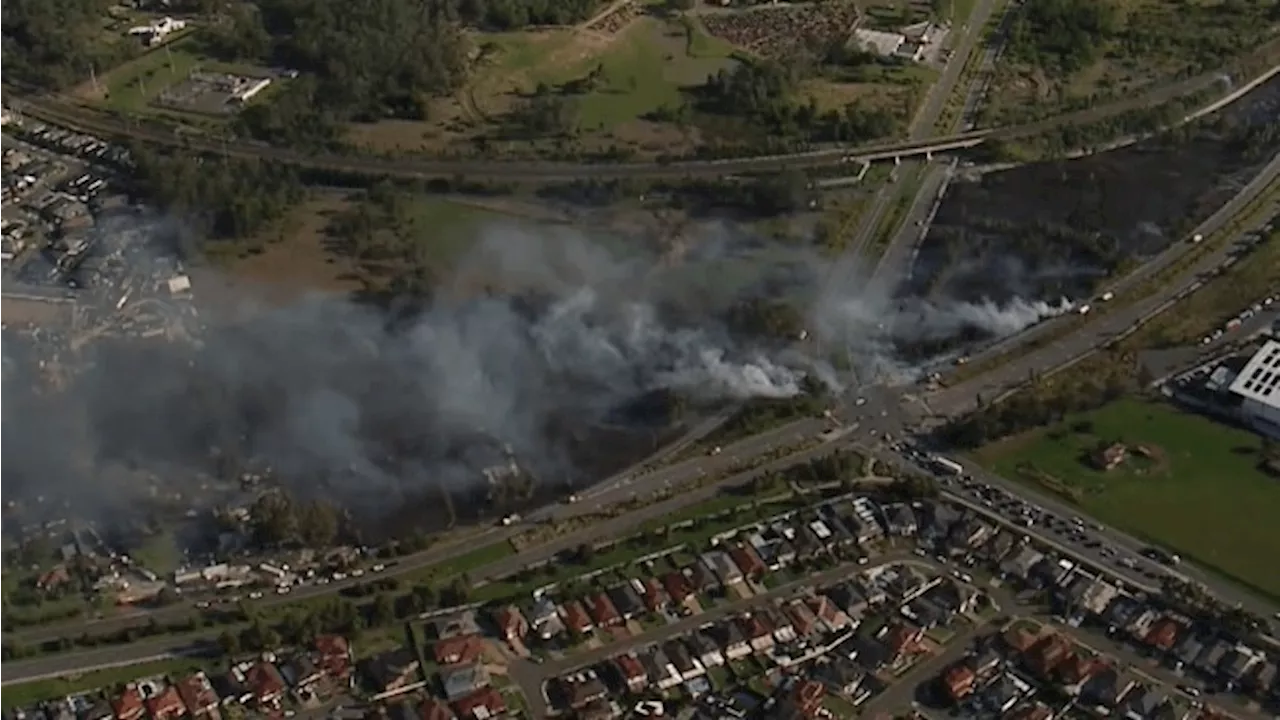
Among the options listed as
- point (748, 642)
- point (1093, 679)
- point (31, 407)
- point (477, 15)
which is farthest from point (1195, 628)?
point (477, 15)

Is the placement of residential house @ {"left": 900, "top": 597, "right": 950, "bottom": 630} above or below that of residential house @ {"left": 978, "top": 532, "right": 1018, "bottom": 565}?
below

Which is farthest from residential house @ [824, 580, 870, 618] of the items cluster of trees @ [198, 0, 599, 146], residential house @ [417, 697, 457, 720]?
cluster of trees @ [198, 0, 599, 146]

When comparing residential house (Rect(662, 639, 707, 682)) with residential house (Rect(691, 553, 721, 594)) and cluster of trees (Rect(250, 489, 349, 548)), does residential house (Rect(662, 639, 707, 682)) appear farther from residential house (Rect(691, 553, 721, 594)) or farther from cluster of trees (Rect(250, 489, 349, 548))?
cluster of trees (Rect(250, 489, 349, 548))

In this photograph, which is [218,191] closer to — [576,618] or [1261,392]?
[576,618]

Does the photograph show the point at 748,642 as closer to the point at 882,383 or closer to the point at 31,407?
the point at 882,383

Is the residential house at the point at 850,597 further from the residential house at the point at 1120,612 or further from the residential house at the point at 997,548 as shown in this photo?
the residential house at the point at 1120,612

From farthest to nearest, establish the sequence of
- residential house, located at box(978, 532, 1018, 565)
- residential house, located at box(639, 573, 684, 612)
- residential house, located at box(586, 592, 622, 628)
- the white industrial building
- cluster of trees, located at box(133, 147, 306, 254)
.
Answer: cluster of trees, located at box(133, 147, 306, 254), the white industrial building, residential house, located at box(978, 532, 1018, 565), residential house, located at box(639, 573, 684, 612), residential house, located at box(586, 592, 622, 628)
